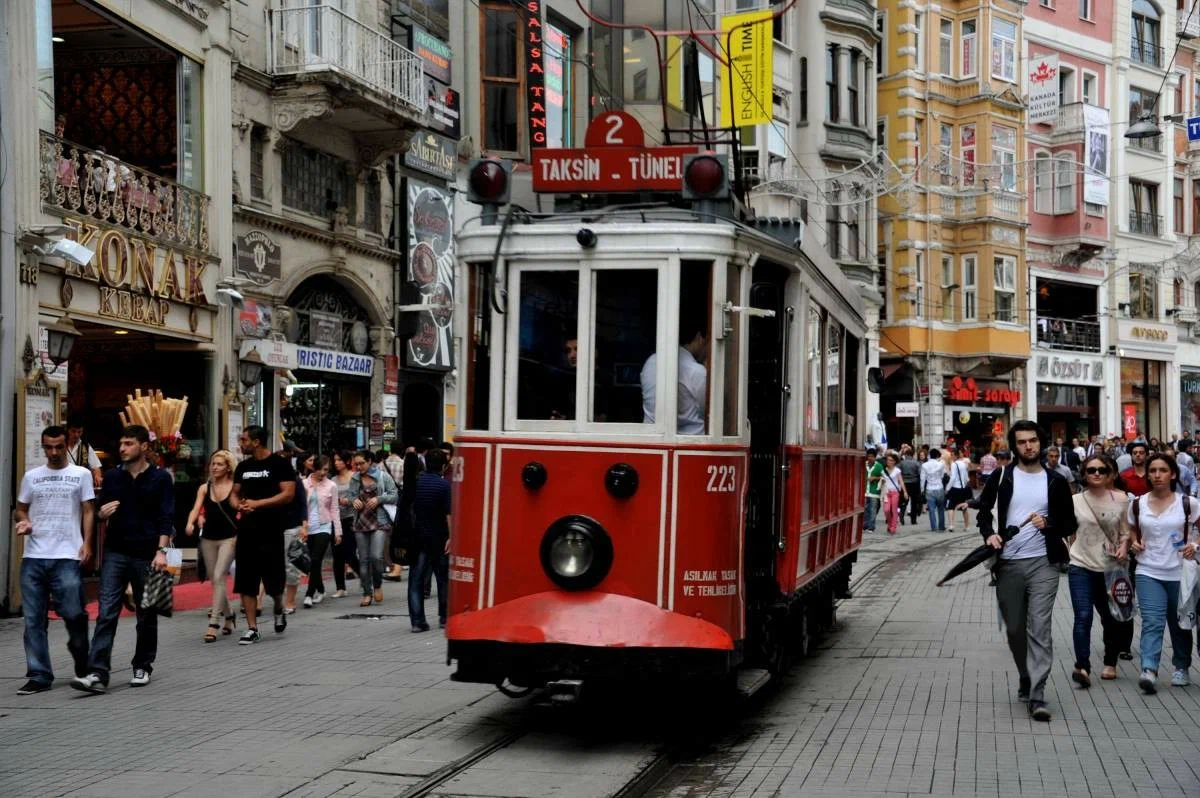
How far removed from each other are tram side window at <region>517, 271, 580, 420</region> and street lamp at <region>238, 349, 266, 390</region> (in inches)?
521

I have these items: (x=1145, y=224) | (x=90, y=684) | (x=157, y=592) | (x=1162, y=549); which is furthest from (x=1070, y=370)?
(x=90, y=684)

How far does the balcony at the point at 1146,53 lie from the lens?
52.1 meters

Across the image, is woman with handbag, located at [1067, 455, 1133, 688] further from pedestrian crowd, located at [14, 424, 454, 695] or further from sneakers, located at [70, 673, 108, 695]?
sneakers, located at [70, 673, 108, 695]

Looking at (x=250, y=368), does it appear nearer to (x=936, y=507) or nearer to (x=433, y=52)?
(x=433, y=52)

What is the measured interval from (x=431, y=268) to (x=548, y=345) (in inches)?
730

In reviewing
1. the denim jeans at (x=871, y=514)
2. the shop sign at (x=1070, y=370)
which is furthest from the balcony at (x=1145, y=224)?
the denim jeans at (x=871, y=514)

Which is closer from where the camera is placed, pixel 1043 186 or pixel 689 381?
pixel 689 381

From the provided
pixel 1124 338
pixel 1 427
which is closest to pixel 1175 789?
pixel 1 427

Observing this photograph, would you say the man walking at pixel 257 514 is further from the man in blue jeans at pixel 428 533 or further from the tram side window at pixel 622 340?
the tram side window at pixel 622 340

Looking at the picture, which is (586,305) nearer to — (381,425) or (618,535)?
(618,535)

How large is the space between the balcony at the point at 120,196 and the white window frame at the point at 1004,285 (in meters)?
30.0

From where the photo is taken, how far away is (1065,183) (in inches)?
1913

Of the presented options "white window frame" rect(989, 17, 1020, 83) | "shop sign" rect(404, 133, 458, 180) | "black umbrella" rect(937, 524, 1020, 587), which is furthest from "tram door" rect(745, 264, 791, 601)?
"white window frame" rect(989, 17, 1020, 83)

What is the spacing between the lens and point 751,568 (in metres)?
9.63
